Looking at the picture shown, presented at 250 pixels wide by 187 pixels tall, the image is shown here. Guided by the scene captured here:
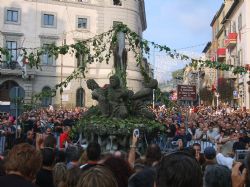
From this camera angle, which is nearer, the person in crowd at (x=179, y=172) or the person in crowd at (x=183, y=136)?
Answer: the person in crowd at (x=179, y=172)

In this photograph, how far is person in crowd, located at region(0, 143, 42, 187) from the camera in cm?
374

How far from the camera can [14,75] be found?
4750 centimetres

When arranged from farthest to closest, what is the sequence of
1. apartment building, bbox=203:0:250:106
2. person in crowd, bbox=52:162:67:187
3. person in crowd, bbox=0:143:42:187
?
apartment building, bbox=203:0:250:106 → person in crowd, bbox=52:162:67:187 → person in crowd, bbox=0:143:42:187

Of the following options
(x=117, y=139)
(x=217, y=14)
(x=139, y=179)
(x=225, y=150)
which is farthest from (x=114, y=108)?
(x=217, y=14)

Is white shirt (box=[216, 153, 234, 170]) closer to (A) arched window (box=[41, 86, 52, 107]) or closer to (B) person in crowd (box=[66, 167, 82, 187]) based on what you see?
(B) person in crowd (box=[66, 167, 82, 187])

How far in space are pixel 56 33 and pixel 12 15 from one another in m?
5.07

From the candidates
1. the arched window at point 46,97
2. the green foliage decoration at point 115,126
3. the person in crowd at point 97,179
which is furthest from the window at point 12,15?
the person in crowd at point 97,179

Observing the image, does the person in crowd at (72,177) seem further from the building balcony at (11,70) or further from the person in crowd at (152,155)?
the building balcony at (11,70)

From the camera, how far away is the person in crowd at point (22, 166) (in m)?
3.74

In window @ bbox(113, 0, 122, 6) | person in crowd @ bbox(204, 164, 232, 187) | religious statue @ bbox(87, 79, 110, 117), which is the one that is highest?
window @ bbox(113, 0, 122, 6)

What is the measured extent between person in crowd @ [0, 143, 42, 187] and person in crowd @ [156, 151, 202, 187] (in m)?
1.22

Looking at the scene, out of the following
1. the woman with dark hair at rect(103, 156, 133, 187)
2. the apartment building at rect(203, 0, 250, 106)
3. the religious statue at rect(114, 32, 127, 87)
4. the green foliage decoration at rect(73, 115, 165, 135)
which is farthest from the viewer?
the apartment building at rect(203, 0, 250, 106)

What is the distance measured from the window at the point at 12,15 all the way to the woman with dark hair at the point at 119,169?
4591 centimetres

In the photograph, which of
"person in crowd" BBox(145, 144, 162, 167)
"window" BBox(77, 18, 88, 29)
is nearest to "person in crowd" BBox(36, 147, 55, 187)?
"person in crowd" BBox(145, 144, 162, 167)
